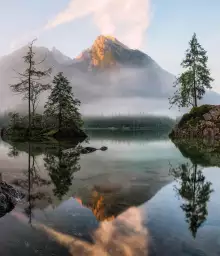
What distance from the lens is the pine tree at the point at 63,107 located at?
5400cm

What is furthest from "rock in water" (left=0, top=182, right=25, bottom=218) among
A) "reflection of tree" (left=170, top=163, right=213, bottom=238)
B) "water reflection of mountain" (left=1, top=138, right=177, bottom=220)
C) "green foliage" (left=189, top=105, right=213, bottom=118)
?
"green foliage" (left=189, top=105, right=213, bottom=118)

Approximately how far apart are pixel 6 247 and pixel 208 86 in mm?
52917

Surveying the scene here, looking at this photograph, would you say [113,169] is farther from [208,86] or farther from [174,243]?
[208,86]

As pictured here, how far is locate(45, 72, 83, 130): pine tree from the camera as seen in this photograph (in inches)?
2126

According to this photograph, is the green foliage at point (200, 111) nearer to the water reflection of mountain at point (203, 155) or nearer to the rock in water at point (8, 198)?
the water reflection of mountain at point (203, 155)

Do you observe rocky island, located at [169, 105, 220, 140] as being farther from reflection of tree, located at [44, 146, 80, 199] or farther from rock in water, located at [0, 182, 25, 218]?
rock in water, located at [0, 182, 25, 218]

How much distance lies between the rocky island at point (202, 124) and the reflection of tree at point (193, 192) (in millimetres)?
31955

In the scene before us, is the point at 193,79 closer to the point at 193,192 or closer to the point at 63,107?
the point at 63,107

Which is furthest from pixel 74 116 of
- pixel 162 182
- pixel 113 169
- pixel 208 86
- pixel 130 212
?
pixel 130 212

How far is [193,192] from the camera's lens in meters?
11.1

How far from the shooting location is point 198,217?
8273 millimetres

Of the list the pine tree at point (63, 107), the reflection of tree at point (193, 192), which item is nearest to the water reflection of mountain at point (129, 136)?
the pine tree at point (63, 107)

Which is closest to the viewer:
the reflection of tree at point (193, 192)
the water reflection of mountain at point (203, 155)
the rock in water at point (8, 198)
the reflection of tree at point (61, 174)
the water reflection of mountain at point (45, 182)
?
the reflection of tree at point (193, 192)

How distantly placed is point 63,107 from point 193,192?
45.2 m
